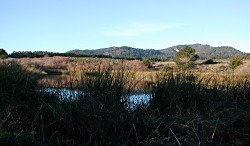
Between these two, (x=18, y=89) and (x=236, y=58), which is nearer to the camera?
(x=18, y=89)

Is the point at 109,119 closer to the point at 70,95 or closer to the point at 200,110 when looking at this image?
the point at 70,95

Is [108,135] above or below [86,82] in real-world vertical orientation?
below

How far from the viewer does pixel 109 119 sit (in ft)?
14.0

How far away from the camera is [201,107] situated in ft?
19.7

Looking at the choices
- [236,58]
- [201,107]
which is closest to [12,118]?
[201,107]

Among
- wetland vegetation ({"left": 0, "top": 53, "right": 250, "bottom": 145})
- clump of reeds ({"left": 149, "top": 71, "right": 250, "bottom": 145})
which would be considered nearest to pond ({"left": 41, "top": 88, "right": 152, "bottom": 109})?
wetland vegetation ({"left": 0, "top": 53, "right": 250, "bottom": 145})

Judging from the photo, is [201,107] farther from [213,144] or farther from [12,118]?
[12,118]

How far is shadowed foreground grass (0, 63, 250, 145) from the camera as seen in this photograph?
401 centimetres

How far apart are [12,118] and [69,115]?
2.45 ft

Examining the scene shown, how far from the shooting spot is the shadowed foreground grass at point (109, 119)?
401 centimetres

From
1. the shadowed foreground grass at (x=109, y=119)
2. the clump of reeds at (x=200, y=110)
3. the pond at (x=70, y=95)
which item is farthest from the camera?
the pond at (x=70, y=95)

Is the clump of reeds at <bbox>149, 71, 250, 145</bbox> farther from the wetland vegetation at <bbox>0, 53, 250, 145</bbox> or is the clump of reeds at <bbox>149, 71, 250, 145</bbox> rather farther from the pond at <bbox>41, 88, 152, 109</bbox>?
the pond at <bbox>41, 88, 152, 109</bbox>

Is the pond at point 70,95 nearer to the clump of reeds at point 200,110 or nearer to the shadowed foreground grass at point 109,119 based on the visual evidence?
the shadowed foreground grass at point 109,119

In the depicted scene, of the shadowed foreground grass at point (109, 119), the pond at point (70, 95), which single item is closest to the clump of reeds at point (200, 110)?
the shadowed foreground grass at point (109, 119)
